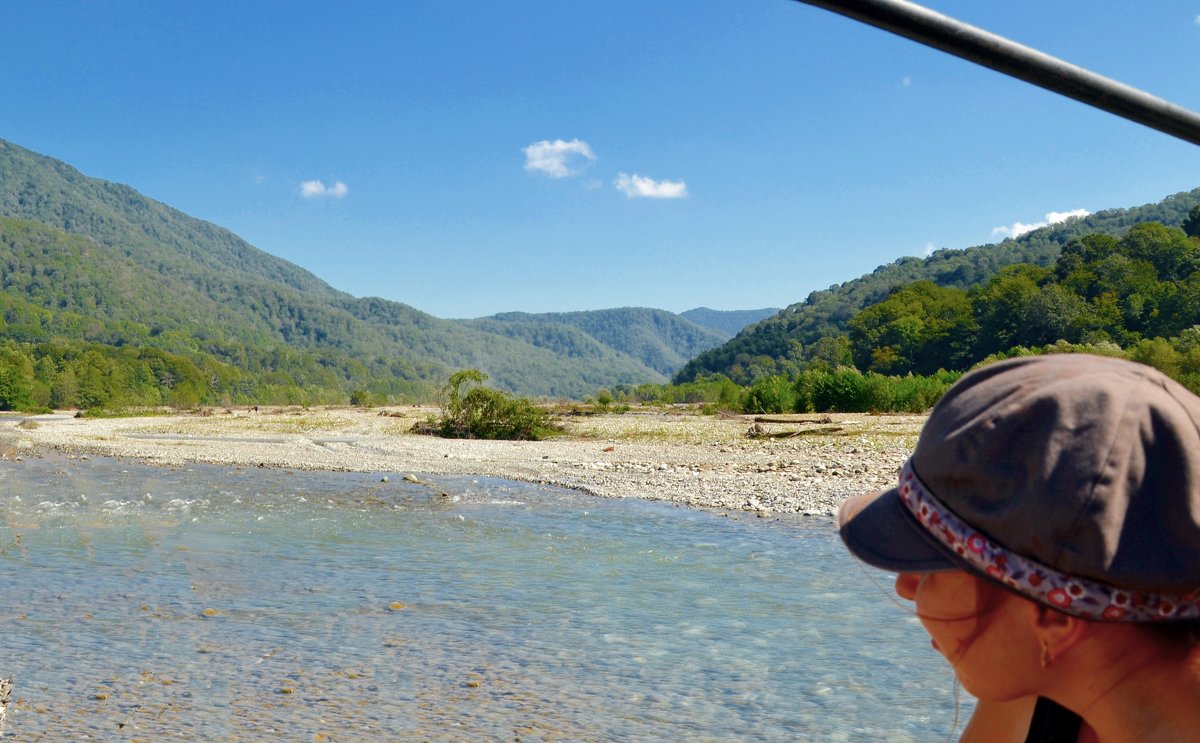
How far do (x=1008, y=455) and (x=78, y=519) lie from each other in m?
16.2

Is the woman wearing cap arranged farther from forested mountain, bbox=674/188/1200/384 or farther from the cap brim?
forested mountain, bbox=674/188/1200/384

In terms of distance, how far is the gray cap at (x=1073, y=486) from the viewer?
1.01 m

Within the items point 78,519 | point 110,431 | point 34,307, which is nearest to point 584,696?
point 78,519

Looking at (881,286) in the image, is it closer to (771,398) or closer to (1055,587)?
(771,398)

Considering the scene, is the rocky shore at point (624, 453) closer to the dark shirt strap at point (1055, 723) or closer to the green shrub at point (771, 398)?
the green shrub at point (771, 398)

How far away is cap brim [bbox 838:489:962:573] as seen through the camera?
3.77 feet

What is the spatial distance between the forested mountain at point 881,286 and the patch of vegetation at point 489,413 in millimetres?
84860

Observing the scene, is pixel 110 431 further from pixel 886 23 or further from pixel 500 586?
pixel 886 23

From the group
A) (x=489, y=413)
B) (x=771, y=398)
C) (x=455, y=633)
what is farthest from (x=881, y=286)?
(x=455, y=633)

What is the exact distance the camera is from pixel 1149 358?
36594 mm

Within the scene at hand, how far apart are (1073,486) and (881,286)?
161 meters

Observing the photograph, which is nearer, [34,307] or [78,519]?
[78,519]

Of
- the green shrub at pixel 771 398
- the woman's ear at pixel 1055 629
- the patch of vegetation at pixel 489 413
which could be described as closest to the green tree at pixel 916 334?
the green shrub at pixel 771 398

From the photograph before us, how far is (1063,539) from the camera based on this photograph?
1031mm
